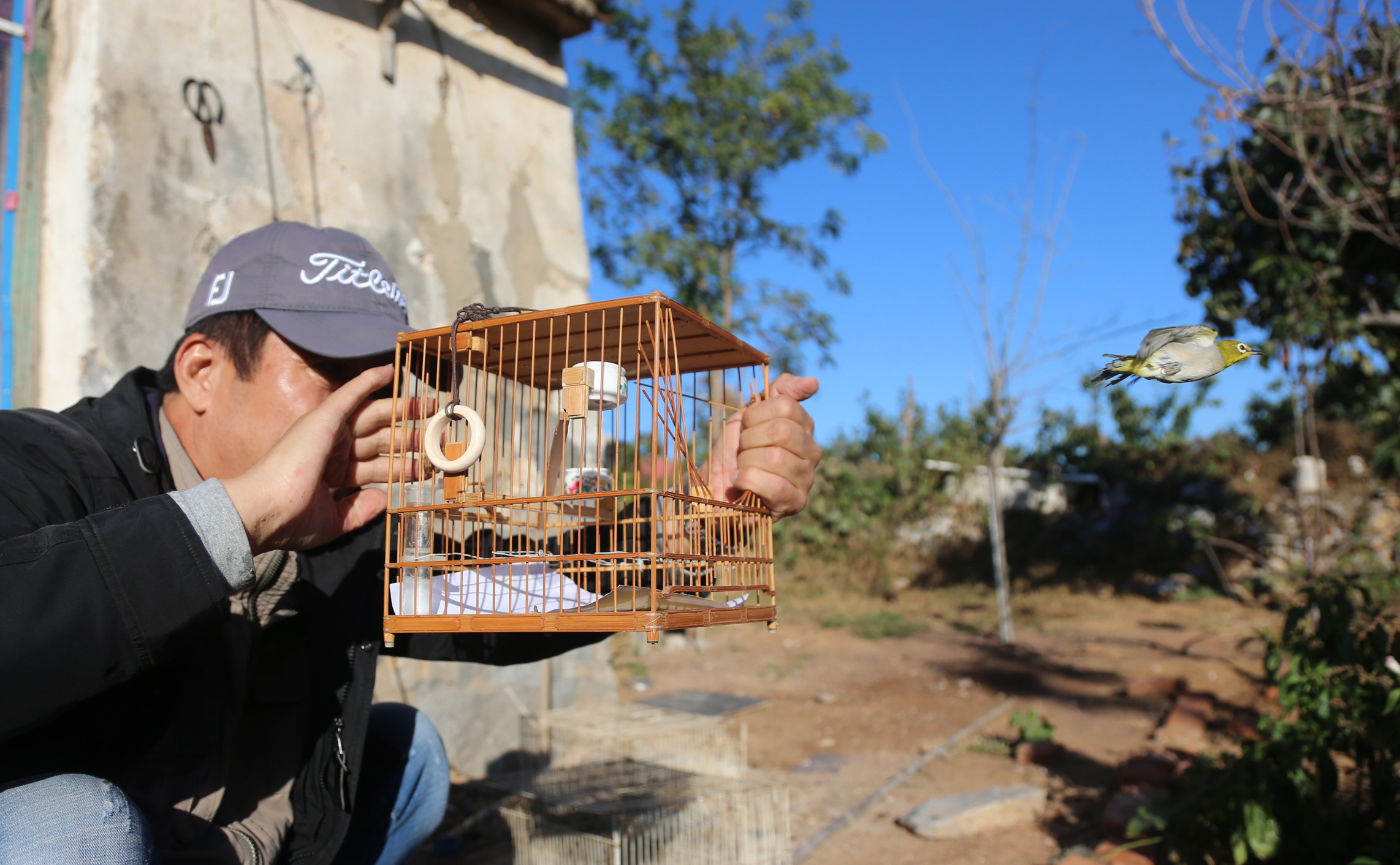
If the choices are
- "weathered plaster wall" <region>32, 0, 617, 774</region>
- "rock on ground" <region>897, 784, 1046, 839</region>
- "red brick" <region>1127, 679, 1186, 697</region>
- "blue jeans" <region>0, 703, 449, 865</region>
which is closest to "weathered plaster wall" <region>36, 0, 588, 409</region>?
"weathered plaster wall" <region>32, 0, 617, 774</region>

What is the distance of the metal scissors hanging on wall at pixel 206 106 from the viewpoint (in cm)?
321

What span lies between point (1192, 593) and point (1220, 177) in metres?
5.96

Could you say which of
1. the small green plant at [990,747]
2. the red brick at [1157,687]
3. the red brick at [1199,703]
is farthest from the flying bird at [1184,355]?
the red brick at [1157,687]

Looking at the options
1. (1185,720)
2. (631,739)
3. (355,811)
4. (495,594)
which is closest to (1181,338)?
(495,594)

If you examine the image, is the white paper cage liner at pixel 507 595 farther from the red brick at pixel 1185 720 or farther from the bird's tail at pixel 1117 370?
the red brick at pixel 1185 720

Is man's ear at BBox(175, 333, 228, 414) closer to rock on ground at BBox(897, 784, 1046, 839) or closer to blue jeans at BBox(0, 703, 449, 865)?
blue jeans at BBox(0, 703, 449, 865)

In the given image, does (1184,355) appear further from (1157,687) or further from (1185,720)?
(1157,687)

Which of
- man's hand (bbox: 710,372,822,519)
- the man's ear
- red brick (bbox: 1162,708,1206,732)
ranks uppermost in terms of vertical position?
the man's ear

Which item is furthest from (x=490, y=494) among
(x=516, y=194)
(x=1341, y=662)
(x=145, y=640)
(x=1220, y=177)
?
(x=1220, y=177)

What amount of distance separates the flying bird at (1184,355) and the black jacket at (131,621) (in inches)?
49.6

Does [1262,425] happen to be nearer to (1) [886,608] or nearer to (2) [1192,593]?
(2) [1192,593]

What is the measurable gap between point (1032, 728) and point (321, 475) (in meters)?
4.92

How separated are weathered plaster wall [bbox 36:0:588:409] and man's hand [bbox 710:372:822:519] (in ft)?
7.70

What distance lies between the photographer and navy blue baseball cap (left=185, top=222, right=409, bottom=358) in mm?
1733
